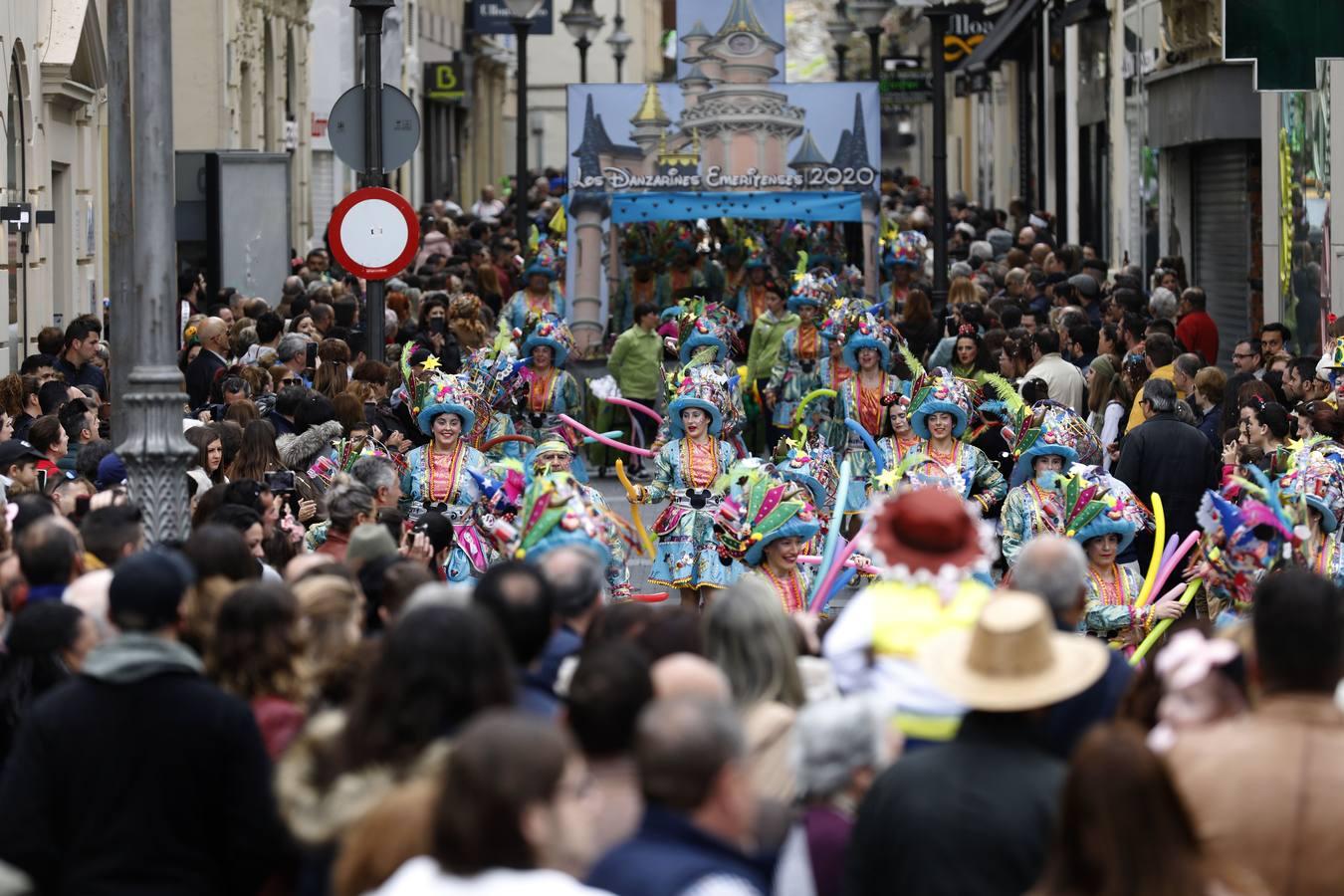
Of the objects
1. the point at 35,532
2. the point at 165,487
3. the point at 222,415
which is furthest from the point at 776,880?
the point at 222,415

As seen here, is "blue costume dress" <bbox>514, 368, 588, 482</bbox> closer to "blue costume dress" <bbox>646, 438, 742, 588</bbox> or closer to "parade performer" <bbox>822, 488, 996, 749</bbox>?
"blue costume dress" <bbox>646, 438, 742, 588</bbox>

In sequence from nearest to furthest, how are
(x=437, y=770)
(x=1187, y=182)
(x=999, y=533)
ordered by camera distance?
(x=437, y=770) < (x=999, y=533) < (x=1187, y=182)

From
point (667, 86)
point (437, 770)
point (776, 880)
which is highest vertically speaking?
point (667, 86)

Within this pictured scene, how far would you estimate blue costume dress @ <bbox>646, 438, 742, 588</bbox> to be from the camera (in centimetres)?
1198

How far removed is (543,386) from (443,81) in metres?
34.2

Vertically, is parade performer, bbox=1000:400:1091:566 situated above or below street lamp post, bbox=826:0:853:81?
below

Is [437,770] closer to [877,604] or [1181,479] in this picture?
[877,604]

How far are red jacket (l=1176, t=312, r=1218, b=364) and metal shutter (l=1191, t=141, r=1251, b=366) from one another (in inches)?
244

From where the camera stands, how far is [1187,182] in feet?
87.1

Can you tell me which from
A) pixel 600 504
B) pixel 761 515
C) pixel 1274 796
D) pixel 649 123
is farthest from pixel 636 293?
pixel 1274 796

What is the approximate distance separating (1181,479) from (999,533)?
98cm

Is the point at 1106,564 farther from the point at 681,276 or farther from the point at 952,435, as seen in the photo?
the point at 681,276

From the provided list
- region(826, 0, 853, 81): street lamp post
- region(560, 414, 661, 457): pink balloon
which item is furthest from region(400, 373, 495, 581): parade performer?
region(826, 0, 853, 81): street lamp post

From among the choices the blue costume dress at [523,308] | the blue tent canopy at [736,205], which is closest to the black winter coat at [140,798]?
the blue costume dress at [523,308]
